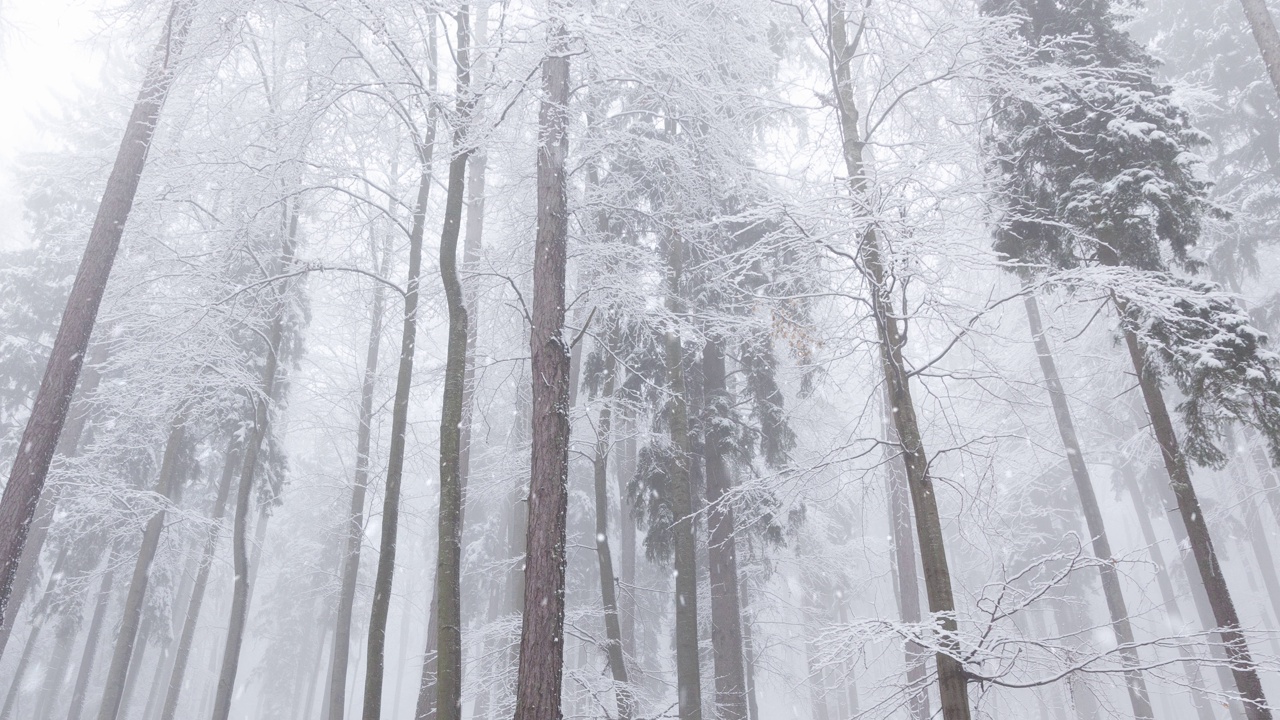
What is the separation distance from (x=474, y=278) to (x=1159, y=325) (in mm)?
8911

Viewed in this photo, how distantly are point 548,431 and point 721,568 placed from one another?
17.4ft

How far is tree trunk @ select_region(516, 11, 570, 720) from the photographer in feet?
18.1

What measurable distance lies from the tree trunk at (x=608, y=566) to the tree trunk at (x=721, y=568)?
1364 mm

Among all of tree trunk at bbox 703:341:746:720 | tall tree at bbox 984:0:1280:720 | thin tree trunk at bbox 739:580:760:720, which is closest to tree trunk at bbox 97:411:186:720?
tree trunk at bbox 703:341:746:720

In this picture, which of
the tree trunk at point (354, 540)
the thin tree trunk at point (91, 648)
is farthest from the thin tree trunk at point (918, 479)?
the thin tree trunk at point (91, 648)

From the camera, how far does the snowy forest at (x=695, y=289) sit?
19.9ft

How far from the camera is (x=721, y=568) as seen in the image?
10.5m

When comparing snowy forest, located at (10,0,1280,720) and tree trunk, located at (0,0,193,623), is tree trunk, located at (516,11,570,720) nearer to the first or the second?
snowy forest, located at (10,0,1280,720)

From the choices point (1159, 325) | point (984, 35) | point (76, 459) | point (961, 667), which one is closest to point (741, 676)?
point (961, 667)

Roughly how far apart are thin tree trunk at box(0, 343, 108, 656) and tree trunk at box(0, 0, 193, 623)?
616 centimetres

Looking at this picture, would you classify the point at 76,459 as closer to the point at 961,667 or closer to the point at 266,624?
the point at 961,667

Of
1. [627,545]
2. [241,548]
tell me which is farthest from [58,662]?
[627,545]

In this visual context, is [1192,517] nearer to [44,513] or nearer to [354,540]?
[354,540]

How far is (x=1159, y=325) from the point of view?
754 cm
